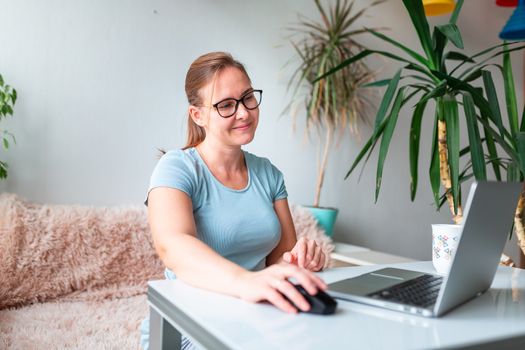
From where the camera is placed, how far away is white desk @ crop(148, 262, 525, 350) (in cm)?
69

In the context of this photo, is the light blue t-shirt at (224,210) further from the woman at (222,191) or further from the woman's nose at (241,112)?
the woman's nose at (241,112)

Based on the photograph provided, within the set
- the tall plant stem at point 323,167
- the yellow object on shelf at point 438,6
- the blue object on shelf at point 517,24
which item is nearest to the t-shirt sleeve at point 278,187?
the tall plant stem at point 323,167

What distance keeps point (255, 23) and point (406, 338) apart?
8.10ft

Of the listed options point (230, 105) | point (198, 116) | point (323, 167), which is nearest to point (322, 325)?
point (230, 105)

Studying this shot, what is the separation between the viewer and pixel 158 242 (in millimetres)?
1177

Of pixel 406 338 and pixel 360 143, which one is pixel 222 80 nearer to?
pixel 406 338

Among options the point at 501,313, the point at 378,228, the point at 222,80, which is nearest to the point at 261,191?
the point at 222,80

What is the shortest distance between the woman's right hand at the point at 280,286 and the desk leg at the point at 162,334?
0.17 meters

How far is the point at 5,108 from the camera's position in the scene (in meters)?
2.09

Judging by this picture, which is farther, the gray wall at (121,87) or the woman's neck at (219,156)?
the gray wall at (121,87)

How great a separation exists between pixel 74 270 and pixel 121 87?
931mm

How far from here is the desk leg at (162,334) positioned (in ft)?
3.11

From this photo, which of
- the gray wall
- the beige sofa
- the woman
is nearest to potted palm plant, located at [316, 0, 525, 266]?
the woman

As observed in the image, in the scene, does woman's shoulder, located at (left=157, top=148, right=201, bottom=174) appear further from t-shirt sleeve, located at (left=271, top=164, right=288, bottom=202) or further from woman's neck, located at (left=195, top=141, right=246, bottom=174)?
t-shirt sleeve, located at (left=271, top=164, right=288, bottom=202)
